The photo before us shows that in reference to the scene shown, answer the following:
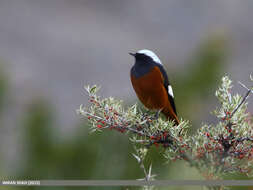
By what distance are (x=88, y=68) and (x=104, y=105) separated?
50.7ft

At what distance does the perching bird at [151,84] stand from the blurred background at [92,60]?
1.71 feet

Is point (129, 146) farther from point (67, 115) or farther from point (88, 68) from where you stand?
point (88, 68)

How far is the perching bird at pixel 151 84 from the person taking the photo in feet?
11.9

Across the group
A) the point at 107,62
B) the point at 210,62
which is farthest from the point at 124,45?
the point at 210,62

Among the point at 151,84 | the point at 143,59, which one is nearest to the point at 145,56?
the point at 143,59

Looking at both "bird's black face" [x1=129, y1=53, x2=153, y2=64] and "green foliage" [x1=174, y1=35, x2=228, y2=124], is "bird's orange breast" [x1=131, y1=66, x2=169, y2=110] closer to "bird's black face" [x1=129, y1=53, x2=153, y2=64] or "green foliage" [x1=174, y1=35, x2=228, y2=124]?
"bird's black face" [x1=129, y1=53, x2=153, y2=64]

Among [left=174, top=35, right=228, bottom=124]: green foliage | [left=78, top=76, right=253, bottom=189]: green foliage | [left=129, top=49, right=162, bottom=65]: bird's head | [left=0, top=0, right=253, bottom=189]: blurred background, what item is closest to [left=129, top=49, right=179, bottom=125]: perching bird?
[left=129, top=49, right=162, bottom=65]: bird's head

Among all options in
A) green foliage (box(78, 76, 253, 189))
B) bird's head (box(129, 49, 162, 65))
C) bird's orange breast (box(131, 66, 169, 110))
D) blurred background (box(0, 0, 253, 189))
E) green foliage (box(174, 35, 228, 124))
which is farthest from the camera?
green foliage (box(174, 35, 228, 124))

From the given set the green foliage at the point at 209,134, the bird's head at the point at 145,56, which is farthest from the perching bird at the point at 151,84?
the green foliage at the point at 209,134

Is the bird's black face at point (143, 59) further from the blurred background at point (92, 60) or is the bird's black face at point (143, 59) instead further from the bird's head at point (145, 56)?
the blurred background at point (92, 60)

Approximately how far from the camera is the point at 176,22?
72.3ft

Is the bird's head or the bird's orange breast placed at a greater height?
the bird's head

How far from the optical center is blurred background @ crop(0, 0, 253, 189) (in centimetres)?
533

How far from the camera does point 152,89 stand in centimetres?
371
